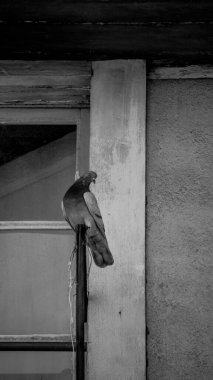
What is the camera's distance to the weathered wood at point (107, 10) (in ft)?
7.40

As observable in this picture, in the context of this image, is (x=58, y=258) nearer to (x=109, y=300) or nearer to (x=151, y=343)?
(x=109, y=300)

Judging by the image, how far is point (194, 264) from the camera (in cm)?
234

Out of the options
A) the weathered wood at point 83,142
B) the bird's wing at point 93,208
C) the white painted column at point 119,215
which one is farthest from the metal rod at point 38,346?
the weathered wood at point 83,142

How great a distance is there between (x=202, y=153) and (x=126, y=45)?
2.05 feet

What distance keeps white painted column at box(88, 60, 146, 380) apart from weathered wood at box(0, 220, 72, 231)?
33cm

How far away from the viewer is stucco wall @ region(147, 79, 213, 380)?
226 centimetres

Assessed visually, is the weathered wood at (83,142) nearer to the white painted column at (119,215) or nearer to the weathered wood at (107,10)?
the white painted column at (119,215)

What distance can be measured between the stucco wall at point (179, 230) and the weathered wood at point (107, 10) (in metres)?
0.35

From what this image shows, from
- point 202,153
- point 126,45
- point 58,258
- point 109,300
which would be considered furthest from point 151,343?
point 126,45

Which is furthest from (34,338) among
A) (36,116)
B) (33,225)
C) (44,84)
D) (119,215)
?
(44,84)

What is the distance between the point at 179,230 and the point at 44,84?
1.00 meters

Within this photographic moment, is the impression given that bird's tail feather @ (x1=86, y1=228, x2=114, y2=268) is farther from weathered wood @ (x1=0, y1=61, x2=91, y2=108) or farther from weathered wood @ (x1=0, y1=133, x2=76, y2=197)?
weathered wood @ (x1=0, y1=61, x2=91, y2=108)

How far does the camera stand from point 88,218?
1784 millimetres

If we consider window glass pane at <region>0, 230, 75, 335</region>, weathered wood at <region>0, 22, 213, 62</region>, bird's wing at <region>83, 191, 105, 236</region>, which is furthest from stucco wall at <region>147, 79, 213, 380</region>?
bird's wing at <region>83, 191, 105, 236</region>
